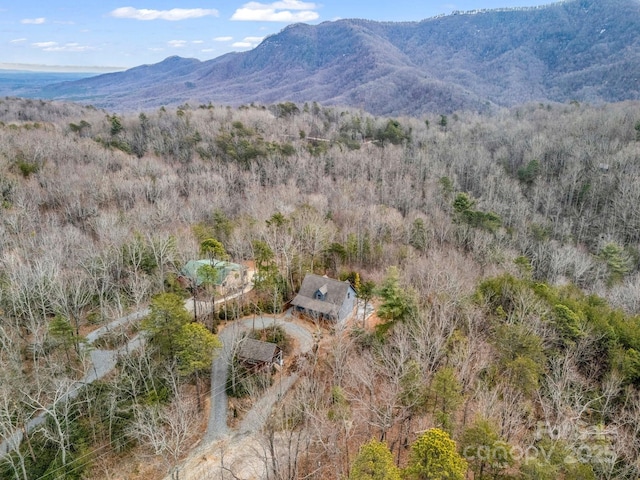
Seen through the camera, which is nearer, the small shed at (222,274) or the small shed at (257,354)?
the small shed at (257,354)

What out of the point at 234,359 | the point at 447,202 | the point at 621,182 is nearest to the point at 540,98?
the point at 621,182

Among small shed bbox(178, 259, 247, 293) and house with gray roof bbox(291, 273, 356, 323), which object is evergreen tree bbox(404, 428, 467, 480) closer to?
house with gray roof bbox(291, 273, 356, 323)

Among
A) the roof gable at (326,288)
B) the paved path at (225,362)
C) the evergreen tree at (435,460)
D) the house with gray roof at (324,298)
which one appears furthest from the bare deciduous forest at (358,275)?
the roof gable at (326,288)

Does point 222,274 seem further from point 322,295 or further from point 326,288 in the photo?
point 326,288

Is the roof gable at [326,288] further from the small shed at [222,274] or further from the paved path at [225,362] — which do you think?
the small shed at [222,274]

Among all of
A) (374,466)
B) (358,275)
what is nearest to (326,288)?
(358,275)

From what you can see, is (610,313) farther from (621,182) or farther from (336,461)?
(621,182)
